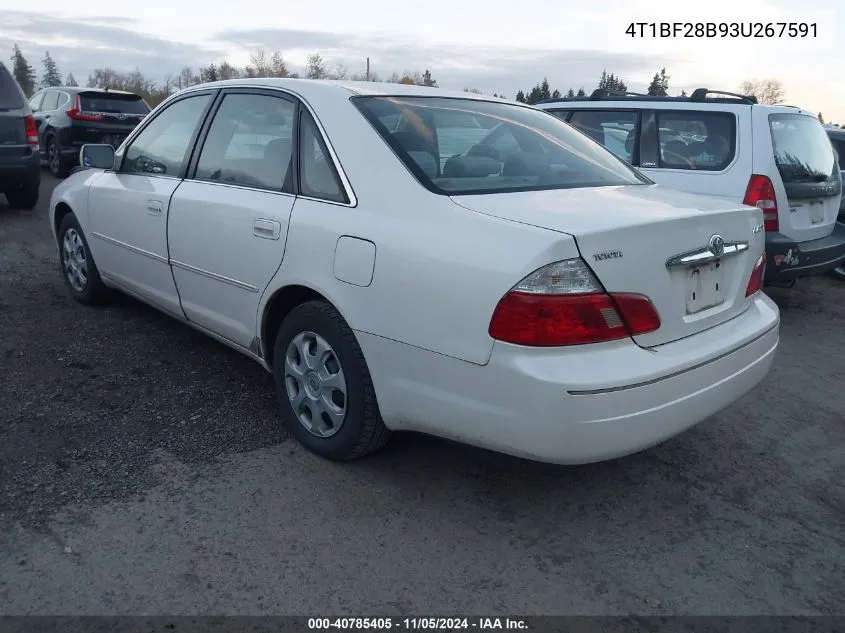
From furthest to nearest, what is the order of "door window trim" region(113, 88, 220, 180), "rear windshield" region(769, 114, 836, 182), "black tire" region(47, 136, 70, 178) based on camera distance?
"black tire" region(47, 136, 70, 178) < "rear windshield" region(769, 114, 836, 182) < "door window trim" region(113, 88, 220, 180)

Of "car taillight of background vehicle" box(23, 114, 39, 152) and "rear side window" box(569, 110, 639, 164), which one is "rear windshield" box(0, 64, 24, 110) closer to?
"car taillight of background vehicle" box(23, 114, 39, 152)

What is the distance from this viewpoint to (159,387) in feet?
12.9

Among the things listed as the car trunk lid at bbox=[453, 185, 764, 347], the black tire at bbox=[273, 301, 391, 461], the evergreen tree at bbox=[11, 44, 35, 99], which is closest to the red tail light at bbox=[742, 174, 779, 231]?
the car trunk lid at bbox=[453, 185, 764, 347]

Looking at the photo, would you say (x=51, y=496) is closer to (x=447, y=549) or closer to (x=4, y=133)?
(x=447, y=549)

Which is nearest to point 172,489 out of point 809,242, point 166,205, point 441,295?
point 441,295

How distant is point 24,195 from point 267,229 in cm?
793

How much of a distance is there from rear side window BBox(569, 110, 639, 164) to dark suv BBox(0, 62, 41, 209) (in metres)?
6.51

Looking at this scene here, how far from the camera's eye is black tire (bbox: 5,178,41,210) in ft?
30.7

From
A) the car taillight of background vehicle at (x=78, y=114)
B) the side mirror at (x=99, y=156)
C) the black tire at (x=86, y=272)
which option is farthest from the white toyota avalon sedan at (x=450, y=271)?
the car taillight of background vehicle at (x=78, y=114)

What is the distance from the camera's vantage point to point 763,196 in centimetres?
538

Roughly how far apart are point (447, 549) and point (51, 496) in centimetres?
154

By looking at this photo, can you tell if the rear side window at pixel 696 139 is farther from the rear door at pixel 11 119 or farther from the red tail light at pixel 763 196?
the rear door at pixel 11 119

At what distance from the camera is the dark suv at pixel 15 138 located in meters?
8.65

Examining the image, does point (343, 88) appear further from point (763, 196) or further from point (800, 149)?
point (800, 149)
